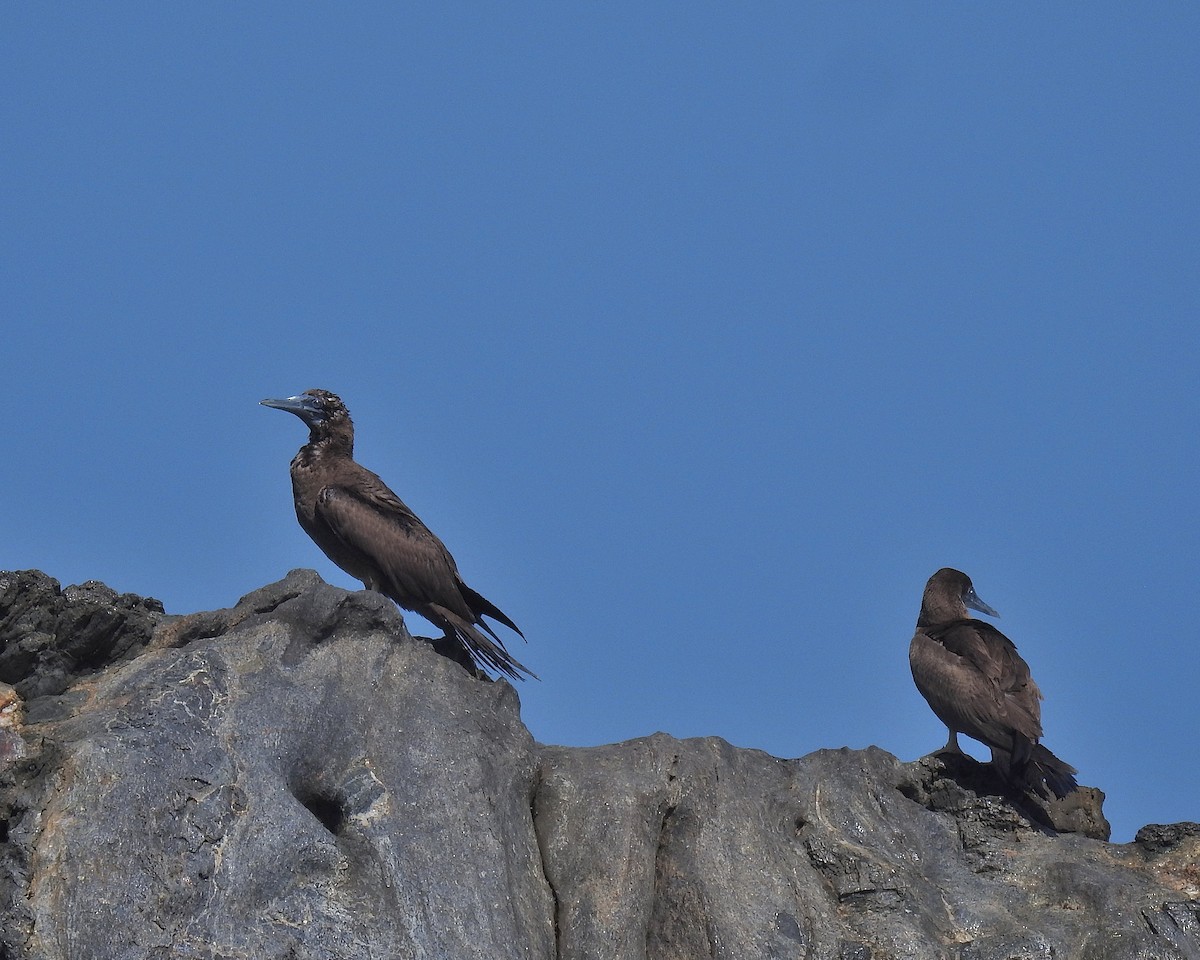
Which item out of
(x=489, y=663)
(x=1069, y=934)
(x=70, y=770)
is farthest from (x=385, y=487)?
(x=1069, y=934)

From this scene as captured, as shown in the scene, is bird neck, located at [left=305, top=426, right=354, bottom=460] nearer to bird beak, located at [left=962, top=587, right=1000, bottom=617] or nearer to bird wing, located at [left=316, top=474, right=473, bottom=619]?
bird wing, located at [left=316, top=474, right=473, bottom=619]

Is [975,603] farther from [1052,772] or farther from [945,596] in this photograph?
[1052,772]

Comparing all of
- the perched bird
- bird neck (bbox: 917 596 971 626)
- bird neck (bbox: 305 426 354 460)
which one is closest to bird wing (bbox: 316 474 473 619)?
bird neck (bbox: 305 426 354 460)

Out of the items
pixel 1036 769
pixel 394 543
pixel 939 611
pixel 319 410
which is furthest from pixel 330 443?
pixel 1036 769

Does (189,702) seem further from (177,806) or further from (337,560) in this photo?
(337,560)

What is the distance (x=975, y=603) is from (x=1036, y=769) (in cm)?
352

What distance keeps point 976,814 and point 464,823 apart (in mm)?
4523

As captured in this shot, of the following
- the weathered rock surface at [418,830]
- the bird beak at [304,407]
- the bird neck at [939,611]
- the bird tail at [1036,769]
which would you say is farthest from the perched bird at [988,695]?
the bird beak at [304,407]

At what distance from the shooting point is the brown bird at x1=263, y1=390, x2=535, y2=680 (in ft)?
46.9

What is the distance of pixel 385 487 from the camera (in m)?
15.4

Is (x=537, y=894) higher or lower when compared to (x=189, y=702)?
lower

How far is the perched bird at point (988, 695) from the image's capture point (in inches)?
533

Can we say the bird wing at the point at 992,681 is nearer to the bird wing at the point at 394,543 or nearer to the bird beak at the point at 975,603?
the bird beak at the point at 975,603

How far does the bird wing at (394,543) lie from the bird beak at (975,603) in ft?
18.6
